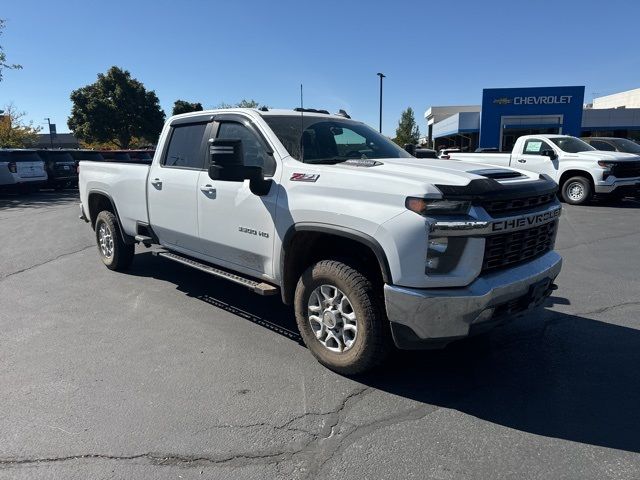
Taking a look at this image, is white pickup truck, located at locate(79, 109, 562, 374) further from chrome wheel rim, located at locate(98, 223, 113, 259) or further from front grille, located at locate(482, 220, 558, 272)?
chrome wheel rim, located at locate(98, 223, 113, 259)

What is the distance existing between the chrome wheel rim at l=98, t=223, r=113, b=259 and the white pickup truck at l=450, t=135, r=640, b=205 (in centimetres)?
918

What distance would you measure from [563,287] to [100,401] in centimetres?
508

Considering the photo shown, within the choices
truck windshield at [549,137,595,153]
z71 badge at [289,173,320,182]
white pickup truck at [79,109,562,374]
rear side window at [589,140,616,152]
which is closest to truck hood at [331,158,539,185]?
white pickup truck at [79,109,562,374]

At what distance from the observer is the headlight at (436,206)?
9.93 ft

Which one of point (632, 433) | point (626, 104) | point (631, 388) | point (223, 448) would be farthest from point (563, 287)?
point (626, 104)

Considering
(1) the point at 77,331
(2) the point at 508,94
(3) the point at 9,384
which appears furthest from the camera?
(2) the point at 508,94

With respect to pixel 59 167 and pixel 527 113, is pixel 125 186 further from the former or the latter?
pixel 527 113

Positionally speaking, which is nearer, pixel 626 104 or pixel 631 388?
pixel 631 388

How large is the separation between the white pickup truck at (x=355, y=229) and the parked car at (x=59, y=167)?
54.5ft

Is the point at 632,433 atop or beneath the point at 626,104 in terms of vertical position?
beneath

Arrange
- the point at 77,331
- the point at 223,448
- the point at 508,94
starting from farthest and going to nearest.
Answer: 1. the point at 508,94
2. the point at 77,331
3. the point at 223,448

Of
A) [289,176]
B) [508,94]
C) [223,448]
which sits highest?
[508,94]

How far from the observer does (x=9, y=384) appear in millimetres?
3641

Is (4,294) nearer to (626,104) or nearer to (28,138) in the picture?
(28,138)
